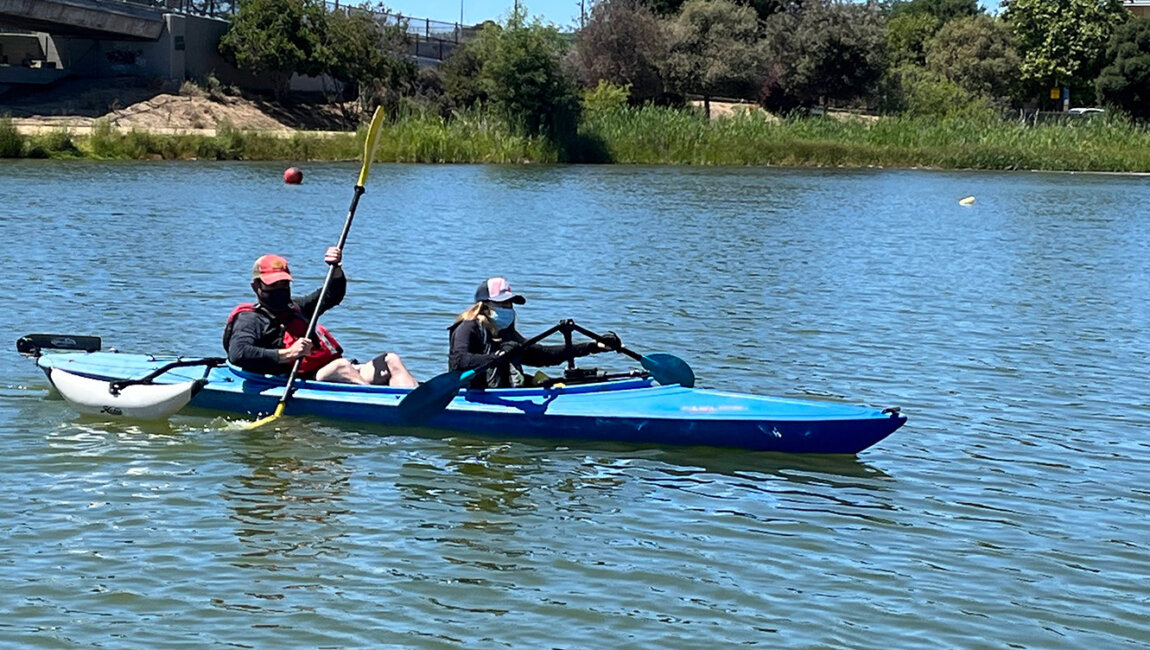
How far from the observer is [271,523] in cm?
900

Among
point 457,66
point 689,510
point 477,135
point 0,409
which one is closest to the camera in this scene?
point 689,510

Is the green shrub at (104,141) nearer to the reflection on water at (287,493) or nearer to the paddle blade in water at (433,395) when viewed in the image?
the reflection on water at (287,493)

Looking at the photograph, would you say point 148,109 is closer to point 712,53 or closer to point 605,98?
point 605,98

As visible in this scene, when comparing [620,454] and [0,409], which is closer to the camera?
[620,454]

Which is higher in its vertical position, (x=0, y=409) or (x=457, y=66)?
(x=457, y=66)

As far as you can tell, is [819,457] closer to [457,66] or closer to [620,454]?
[620,454]

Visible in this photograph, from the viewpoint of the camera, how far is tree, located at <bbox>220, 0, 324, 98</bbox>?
53.9 m

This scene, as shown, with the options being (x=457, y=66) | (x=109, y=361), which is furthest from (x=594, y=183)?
(x=109, y=361)

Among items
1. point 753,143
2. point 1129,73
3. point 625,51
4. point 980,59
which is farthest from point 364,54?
point 1129,73

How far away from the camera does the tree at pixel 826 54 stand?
197ft

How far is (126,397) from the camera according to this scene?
37.0 ft

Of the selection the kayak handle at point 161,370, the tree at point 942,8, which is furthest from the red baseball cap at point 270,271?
the tree at point 942,8

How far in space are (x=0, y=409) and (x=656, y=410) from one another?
17.2 feet

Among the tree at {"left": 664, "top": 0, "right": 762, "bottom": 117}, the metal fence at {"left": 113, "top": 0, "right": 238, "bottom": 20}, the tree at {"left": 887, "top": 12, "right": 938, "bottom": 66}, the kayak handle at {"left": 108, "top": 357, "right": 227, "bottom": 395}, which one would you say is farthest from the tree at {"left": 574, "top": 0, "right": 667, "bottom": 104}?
the kayak handle at {"left": 108, "top": 357, "right": 227, "bottom": 395}
